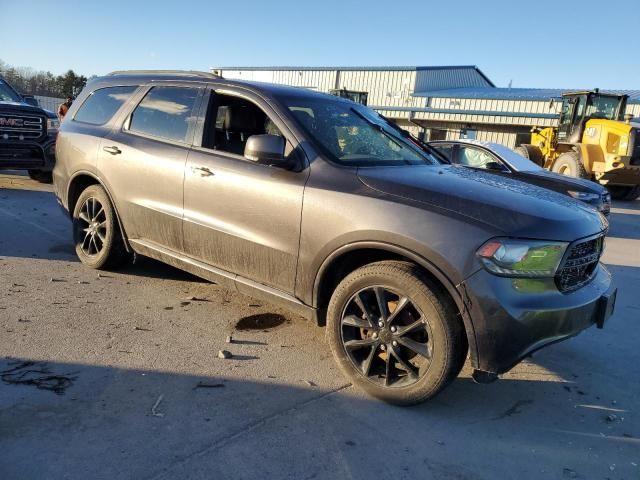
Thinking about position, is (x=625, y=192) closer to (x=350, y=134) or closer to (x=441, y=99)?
(x=350, y=134)

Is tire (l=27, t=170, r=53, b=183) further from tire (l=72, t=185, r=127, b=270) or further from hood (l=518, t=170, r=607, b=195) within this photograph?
hood (l=518, t=170, r=607, b=195)

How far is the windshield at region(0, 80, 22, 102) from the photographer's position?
9.39 meters

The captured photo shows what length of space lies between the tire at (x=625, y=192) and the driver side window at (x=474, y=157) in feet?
32.5

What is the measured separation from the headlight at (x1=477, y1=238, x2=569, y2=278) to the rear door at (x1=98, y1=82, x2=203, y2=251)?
2391 mm

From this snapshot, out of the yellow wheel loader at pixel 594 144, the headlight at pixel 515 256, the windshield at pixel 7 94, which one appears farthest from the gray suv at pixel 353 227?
the yellow wheel loader at pixel 594 144

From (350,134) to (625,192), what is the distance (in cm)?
1604

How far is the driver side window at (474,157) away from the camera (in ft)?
29.4

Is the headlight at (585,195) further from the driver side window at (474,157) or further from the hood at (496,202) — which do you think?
the hood at (496,202)

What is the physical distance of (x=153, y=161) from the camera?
421 centimetres

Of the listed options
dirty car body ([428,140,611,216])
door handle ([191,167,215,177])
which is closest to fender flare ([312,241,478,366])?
door handle ([191,167,215,177])

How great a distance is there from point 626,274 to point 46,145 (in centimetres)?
922

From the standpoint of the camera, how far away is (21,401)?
2.81 metres

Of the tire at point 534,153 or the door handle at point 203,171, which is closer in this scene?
the door handle at point 203,171

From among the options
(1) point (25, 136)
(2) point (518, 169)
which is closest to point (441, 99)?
(2) point (518, 169)
